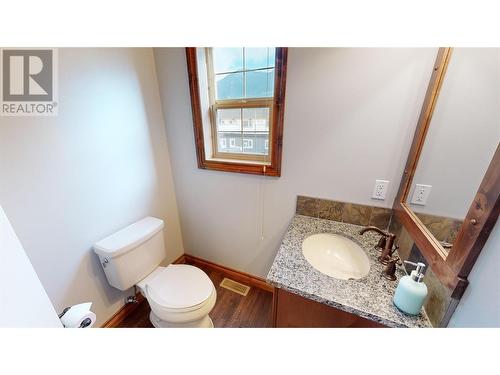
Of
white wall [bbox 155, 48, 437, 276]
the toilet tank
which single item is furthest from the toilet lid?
white wall [bbox 155, 48, 437, 276]

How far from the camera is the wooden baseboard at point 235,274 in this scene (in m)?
1.66

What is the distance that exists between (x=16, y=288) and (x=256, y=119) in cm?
133

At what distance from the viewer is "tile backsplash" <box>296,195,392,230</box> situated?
1103 millimetres

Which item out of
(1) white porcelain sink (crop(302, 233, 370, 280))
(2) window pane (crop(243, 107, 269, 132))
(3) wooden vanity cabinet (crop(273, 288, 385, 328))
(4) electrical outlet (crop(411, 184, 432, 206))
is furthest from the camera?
(2) window pane (crop(243, 107, 269, 132))

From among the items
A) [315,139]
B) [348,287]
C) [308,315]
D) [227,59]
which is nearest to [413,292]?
[348,287]

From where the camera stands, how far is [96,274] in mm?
1199

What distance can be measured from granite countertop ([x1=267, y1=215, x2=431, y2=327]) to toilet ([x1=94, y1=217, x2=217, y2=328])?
1.97ft

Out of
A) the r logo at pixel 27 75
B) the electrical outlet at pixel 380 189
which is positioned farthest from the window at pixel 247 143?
the r logo at pixel 27 75

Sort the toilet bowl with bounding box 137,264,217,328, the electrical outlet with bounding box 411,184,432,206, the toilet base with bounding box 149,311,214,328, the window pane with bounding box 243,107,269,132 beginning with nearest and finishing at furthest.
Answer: the electrical outlet with bounding box 411,184,432,206, the toilet bowl with bounding box 137,264,217,328, the toilet base with bounding box 149,311,214,328, the window pane with bounding box 243,107,269,132

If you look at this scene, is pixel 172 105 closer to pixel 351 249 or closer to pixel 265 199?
pixel 265 199

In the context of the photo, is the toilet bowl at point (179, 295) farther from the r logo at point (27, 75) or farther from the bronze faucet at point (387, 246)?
the r logo at point (27, 75)

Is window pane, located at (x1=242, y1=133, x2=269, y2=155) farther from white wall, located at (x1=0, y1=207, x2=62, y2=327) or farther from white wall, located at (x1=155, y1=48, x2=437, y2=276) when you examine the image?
white wall, located at (x1=0, y1=207, x2=62, y2=327)

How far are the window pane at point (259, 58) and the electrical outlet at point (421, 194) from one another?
1.06 metres
